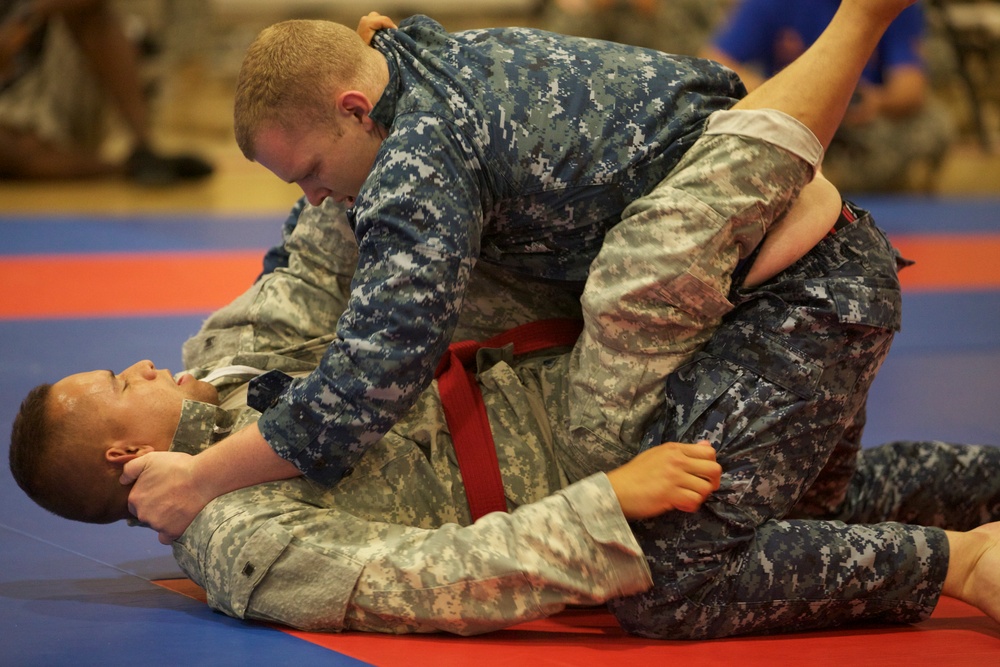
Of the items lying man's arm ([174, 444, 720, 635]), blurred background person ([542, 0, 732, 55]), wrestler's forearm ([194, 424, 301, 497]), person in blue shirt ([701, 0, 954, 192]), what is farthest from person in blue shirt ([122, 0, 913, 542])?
blurred background person ([542, 0, 732, 55])

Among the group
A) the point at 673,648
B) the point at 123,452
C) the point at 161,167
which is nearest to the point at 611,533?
the point at 673,648

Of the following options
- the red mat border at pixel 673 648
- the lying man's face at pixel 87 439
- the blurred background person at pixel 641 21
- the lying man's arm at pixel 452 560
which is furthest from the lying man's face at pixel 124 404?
the blurred background person at pixel 641 21

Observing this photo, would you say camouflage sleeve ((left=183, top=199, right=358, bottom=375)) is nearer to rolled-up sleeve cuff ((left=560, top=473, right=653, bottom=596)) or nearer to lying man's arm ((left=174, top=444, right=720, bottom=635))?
lying man's arm ((left=174, top=444, right=720, bottom=635))

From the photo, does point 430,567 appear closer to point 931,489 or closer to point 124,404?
point 124,404

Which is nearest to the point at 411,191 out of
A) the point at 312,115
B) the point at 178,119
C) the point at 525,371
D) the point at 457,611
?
the point at 312,115

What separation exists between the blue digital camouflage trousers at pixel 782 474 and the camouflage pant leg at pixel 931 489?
0.46 m

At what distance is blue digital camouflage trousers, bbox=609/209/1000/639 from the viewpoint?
216cm

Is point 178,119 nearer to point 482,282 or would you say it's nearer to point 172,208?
point 172,208

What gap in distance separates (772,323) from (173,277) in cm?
376

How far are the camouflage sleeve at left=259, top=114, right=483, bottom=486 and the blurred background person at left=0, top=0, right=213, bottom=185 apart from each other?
600 cm

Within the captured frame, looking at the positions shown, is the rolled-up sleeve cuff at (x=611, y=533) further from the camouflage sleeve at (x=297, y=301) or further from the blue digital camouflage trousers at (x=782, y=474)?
the camouflage sleeve at (x=297, y=301)

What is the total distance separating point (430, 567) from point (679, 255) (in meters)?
0.75

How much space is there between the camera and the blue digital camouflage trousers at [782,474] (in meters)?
2.16

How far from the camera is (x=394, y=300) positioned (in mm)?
2033
